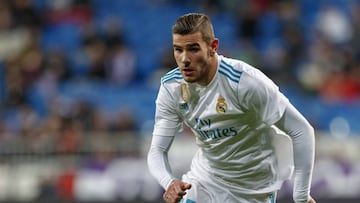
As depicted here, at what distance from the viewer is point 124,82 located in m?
14.8

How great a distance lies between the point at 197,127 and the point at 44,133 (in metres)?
6.21

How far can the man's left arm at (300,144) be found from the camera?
5980mm

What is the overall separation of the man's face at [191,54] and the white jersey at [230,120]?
0.61 feet

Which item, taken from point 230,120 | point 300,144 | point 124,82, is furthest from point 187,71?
point 124,82

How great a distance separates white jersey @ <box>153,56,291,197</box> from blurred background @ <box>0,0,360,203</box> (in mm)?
4345

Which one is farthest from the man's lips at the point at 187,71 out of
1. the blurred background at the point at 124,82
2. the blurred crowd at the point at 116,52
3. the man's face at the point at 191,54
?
the blurred crowd at the point at 116,52

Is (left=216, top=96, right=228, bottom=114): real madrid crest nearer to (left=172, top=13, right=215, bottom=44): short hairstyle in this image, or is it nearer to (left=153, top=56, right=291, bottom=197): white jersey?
(left=153, top=56, right=291, bottom=197): white jersey

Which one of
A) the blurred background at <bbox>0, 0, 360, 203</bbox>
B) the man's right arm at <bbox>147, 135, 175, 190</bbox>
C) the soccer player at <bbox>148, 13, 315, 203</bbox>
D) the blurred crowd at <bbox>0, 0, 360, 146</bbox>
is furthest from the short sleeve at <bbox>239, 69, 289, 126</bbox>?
the blurred crowd at <bbox>0, 0, 360, 146</bbox>

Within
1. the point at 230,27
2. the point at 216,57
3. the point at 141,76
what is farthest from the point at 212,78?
the point at 230,27

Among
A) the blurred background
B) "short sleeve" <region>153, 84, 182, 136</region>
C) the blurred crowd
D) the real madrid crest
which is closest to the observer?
the real madrid crest

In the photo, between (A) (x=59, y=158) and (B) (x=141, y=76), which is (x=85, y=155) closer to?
(A) (x=59, y=158)

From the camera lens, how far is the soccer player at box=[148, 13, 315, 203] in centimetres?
585

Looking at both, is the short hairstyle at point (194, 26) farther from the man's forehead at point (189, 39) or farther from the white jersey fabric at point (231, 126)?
the white jersey fabric at point (231, 126)


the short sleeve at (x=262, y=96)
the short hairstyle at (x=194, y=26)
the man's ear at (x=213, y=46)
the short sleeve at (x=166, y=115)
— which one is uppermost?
the short hairstyle at (x=194, y=26)
